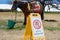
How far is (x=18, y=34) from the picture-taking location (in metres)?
11.2

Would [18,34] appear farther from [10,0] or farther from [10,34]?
[10,0]

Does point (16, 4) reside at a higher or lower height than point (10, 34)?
higher

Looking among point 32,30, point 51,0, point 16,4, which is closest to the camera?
point 32,30

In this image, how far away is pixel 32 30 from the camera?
7316mm

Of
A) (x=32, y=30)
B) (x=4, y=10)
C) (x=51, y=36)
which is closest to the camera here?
(x=32, y=30)

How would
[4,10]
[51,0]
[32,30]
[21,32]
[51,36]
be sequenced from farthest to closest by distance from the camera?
[51,0], [4,10], [21,32], [51,36], [32,30]

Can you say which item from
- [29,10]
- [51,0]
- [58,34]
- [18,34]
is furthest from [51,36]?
[51,0]

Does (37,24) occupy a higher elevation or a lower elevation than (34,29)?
higher

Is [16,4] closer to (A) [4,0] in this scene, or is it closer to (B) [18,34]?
(B) [18,34]

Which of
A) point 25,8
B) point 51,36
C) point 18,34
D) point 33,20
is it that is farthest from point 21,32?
point 33,20

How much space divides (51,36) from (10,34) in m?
1.63

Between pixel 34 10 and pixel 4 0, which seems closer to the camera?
pixel 34 10

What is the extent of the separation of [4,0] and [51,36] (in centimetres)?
1519

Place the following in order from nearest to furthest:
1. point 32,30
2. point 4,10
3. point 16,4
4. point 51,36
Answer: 1. point 32,30
2. point 51,36
3. point 16,4
4. point 4,10
